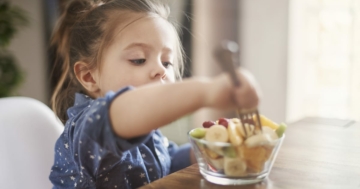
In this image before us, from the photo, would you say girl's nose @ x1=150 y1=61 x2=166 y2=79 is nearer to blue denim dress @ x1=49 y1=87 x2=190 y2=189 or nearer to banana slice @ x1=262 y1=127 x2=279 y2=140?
blue denim dress @ x1=49 y1=87 x2=190 y2=189

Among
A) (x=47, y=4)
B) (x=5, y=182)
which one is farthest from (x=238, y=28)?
(x=5, y=182)

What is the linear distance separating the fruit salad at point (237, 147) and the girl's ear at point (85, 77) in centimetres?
41

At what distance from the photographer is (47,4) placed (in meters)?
2.80

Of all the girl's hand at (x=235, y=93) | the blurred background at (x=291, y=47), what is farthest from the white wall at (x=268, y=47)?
the girl's hand at (x=235, y=93)

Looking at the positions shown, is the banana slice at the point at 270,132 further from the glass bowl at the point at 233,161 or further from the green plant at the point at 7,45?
the green plant at the point at 7,45

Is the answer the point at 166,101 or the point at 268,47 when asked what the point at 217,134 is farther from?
the point at 268,47

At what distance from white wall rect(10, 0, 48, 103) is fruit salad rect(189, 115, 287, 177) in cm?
244

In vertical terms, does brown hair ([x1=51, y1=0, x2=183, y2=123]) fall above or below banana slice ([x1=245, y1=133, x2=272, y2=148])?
above

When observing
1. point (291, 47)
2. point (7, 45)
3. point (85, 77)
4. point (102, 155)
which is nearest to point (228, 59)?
point (102, 155)

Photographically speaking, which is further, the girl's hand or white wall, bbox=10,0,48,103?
white wall, bbox=10,0,48,103

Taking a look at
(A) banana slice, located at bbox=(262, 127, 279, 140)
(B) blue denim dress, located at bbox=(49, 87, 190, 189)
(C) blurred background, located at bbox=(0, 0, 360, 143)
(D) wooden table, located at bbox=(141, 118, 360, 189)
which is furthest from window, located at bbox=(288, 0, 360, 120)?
(A) banana slice, located at bbox=(262, 127, 279, 140)

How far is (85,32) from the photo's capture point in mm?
969

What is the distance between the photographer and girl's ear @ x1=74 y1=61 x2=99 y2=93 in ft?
3.15

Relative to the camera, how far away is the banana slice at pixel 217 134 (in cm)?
58
